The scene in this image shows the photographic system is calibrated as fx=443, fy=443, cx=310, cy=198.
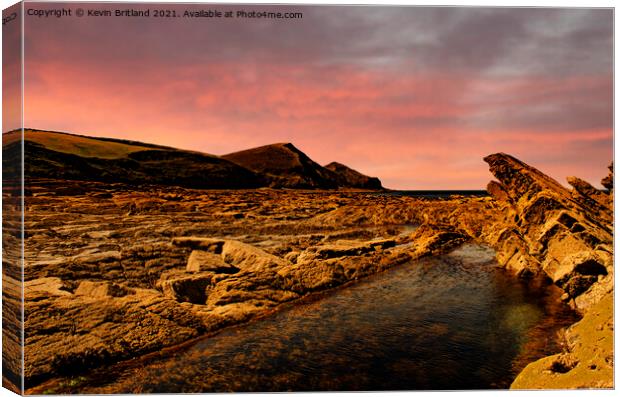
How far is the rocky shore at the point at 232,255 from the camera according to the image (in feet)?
23.6

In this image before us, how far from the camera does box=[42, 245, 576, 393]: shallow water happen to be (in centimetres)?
715

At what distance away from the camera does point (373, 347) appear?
7.87 metres

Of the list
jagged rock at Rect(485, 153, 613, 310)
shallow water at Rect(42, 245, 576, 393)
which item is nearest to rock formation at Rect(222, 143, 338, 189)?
shallow water at Rect(42, 245, 576, 393)

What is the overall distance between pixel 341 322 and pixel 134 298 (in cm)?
391

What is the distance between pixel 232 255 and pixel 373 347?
364cm

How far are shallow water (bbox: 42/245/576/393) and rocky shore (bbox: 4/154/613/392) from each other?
0.42m

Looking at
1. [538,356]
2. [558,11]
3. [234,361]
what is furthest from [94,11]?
[538,356]

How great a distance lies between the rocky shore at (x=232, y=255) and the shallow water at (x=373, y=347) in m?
0.42

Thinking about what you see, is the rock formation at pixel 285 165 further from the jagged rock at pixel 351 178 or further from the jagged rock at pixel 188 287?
the jagged rock at pixel 188 287

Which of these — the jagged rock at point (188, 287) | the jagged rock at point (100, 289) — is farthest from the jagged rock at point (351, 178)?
the jagged rock at point (100, 289)

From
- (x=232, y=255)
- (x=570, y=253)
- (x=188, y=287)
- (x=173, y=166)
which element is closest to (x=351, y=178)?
(x=232, y=255)

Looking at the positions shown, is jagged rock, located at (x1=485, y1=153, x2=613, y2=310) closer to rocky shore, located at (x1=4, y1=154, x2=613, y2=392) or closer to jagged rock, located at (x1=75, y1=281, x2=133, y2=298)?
rocky shore, located at (x1=4, y1=154, x2=613, y2=392)

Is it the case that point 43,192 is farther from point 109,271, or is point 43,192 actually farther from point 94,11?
point 94,11

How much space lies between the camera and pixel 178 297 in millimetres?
8812
